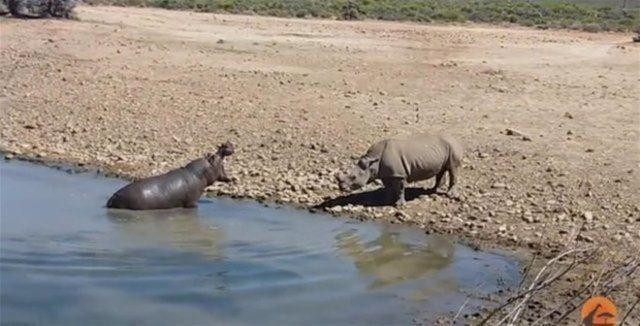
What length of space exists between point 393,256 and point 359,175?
1765mm

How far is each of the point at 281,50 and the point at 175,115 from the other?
8.55 meters

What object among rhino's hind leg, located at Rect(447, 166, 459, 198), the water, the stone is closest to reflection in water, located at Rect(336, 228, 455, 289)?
the water

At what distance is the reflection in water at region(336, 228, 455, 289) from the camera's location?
1018cm

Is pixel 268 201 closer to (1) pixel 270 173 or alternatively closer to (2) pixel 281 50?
(1) pixel 270 173

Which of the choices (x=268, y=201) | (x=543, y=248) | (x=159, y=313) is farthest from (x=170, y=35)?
(x=159, y=313)

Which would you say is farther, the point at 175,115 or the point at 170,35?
the point at 170,35

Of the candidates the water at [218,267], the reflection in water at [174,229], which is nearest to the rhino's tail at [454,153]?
the water at [218,267]

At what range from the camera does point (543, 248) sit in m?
11.3

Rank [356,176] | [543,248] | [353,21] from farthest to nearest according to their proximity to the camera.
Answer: [353,21] < [356,176] < [543,248]

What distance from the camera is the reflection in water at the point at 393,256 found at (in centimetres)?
1018

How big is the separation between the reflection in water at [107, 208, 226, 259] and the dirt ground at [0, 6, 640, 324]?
131 centimetres

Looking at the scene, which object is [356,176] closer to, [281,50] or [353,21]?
[281,50]

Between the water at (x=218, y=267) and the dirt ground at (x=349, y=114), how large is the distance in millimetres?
969

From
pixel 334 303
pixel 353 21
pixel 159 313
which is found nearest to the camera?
pixel 159 313
